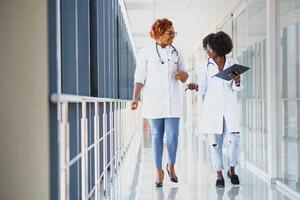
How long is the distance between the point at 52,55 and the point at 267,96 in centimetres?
360

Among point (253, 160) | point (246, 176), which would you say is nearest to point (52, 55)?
point (246, 176)

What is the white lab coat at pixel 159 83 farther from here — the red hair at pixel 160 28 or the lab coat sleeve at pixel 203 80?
the lab coat sleeve at pixel 203 80

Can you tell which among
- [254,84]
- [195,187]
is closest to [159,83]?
[195,187]

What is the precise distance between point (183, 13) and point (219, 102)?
5.69 metres

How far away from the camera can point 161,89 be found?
15.8 ft

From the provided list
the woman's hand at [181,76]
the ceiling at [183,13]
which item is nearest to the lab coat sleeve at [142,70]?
the woman's hand at [181,76]

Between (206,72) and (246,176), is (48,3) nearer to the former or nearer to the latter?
(206,72)

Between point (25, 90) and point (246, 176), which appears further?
point (246, 176)

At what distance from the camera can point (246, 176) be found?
5.84m

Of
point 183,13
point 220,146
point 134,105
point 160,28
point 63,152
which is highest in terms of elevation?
point 183,13

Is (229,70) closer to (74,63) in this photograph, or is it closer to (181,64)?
(181,64)

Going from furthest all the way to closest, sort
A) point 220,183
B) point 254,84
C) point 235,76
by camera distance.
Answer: point 254,84
point 220,183
point 235,76

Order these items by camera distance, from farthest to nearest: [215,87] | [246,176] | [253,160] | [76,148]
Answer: [253,160]
[246,176]
[215,87]
[76,148]

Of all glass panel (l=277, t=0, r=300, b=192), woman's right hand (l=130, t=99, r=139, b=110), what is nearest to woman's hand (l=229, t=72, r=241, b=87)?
glass panel (l=277, t=0, r=300, b=192)
